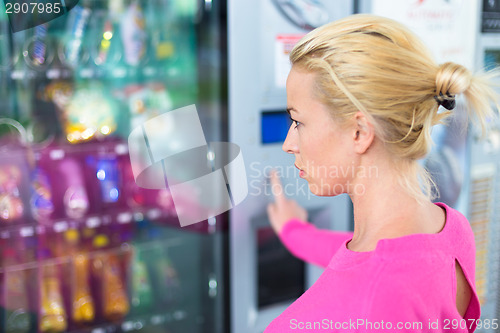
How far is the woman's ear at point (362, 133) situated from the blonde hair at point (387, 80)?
0.03ft

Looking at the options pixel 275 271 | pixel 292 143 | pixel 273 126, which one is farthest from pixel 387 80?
pixel 275 271

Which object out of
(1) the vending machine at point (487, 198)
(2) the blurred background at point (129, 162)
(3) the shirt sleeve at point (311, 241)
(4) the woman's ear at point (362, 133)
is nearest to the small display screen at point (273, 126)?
(2) the blurred background at point (129, 162)

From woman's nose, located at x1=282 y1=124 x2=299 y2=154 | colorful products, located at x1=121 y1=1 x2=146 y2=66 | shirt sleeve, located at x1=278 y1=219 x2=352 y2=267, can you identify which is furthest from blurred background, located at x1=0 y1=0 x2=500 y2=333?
woman's nose, located at x1=282 y1=124 x2=299 y2=154

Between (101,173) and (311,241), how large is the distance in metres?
0.84

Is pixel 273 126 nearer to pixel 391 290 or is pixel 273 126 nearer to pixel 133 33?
pixel 133 33

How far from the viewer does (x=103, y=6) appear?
1.79m

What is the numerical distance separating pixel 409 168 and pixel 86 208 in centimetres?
126

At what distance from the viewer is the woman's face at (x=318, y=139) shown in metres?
0.91

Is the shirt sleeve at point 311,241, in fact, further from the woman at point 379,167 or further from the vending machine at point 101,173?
the woman at point 379,167

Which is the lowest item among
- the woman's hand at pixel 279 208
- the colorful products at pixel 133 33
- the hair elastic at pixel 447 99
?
the woman's hand at pixel 279 208

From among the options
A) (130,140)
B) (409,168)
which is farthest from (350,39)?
(130,140)

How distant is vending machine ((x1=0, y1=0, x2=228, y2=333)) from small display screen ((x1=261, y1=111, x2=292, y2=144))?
14 centimetres

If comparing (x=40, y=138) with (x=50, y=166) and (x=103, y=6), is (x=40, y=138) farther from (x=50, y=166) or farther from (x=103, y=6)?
(x=103, y=6)

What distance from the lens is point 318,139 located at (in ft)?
3.04
